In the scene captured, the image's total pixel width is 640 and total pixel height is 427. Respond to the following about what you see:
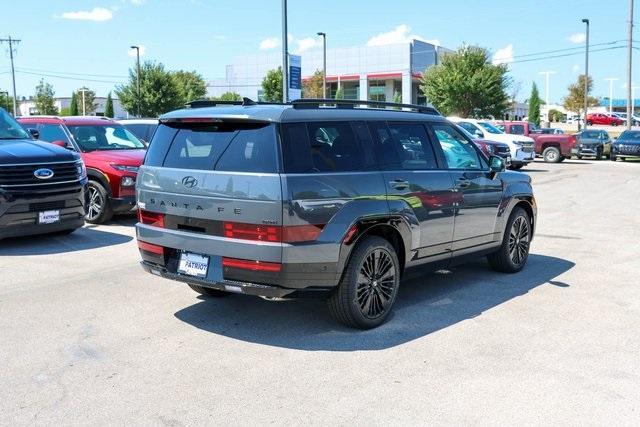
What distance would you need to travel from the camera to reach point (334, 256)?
16.0ft

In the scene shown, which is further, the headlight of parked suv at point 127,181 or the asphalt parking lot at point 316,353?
the headlight of parked suv at point 127,181

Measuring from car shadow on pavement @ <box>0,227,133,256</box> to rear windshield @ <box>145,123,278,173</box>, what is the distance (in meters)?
3.91

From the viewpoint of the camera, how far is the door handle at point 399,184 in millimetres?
5465

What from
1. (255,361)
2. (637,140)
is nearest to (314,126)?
(255,361)

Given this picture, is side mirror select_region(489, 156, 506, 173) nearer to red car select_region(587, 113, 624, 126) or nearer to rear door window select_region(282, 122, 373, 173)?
rear door window select_region(282, 122, 373, 173)

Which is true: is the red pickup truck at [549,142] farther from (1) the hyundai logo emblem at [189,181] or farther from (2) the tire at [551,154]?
(1) the hyundai logo emblem at [189,181]

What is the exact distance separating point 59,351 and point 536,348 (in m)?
3.64

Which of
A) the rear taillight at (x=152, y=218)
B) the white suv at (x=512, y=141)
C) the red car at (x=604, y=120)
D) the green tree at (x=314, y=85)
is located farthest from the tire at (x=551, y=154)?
the red car at (x=604, y=120)

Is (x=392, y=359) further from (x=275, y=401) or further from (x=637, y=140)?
(x=637, y=140)

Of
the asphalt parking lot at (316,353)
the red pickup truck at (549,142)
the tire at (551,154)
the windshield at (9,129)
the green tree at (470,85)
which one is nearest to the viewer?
the asphalt parking lot at (316,353)

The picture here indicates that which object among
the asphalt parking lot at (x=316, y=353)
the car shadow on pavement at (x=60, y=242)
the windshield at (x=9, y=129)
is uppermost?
the windshield at (x=9, y=129)

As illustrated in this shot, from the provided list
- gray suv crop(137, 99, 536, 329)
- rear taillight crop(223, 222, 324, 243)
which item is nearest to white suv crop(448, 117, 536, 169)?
gray suv crop(137, 99, 536, 329)

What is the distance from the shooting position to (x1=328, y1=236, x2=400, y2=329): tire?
16.7ft

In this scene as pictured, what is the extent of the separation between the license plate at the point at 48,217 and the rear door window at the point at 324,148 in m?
5.26
